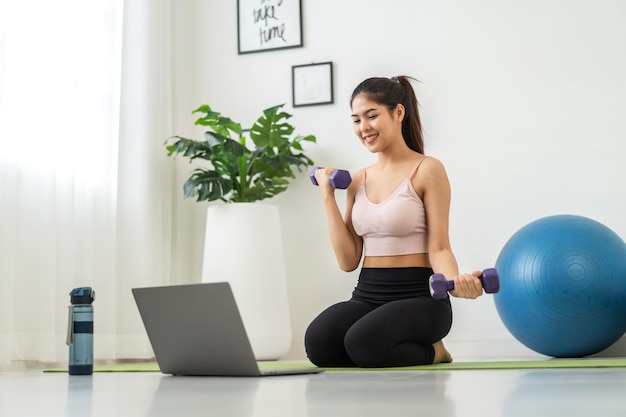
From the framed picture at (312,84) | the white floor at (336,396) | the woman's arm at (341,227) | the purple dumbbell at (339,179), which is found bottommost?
the white floor at (336,396)

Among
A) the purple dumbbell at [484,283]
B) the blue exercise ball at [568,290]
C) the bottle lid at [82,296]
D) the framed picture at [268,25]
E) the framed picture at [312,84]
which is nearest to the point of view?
the purple dumbbell at [484,283]

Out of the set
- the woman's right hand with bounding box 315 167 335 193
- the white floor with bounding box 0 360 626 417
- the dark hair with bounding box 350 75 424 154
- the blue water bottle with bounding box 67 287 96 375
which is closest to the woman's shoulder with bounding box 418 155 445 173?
the dark hair with bounding box 350 75 424 154

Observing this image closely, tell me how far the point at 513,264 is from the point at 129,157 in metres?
1.90

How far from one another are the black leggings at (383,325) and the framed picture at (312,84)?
1826 mm

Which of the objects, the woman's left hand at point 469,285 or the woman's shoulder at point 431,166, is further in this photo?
the woman's shoulder at point 431,166

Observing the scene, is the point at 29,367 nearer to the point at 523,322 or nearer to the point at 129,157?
the point at 129,157

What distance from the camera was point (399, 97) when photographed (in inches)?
108

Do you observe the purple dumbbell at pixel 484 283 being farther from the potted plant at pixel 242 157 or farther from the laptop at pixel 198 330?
the potted plant at pixel 242 157

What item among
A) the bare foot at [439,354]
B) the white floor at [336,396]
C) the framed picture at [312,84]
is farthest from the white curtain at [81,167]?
the bare foot at [439,354]

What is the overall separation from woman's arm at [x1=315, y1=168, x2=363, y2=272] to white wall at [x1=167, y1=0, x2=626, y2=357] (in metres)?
1.33

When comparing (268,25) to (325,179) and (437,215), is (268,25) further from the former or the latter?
(437,215)

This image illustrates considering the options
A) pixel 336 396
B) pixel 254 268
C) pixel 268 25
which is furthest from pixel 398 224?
pixel 268 25

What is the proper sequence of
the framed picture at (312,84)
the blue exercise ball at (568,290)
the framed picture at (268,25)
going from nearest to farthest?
the blue exercise ball at (568,290) → the framed picture at (312,84) → the framed picture at (268,25)

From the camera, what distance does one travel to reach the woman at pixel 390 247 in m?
2.47
